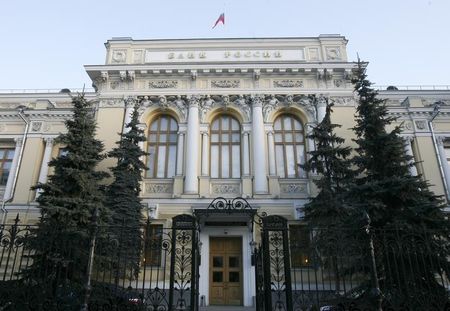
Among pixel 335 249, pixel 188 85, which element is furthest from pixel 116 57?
pixel 335 249

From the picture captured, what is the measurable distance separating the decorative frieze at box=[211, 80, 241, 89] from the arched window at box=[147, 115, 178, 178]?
2.91 m

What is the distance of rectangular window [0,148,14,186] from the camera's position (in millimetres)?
19953

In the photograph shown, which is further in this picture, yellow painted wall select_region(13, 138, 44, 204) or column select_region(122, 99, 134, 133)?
column select_region(122, 99, 134, 133)

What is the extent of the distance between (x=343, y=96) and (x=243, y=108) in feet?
17.1

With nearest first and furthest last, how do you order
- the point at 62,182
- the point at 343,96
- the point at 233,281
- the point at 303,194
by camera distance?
the point at 62,182 → the point at 233,281 → the point at 303,194 → the point at 343,96

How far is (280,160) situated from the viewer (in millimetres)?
19109

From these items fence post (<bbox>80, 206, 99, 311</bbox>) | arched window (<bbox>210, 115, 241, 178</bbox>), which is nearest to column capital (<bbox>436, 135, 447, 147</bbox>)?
arched window (<bbox>210, 115, 241, 178</bbox>)

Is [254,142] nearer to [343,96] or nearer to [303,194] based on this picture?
[303,194]

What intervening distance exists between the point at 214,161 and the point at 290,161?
3.78 m

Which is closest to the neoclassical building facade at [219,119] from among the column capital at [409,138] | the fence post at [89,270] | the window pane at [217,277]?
the column capital at [409,138]

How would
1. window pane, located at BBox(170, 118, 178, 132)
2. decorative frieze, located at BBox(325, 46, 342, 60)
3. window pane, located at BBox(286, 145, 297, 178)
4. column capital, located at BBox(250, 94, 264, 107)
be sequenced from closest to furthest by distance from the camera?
window pane, located at BBox(286, 145, 297, 178) → column capital, located at BBox(250, 94, 264, 107) → window pane, located at BBox(170, 118, 178, 132) → decorative frieze, located at BBox(325, 46, 342, 60)

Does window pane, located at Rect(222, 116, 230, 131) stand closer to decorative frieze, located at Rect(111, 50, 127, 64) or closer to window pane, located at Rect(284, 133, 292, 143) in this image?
window pane, located at Rect(284, 133, 292, 143)

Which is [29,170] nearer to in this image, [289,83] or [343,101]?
[289,83]

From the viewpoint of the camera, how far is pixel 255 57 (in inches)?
835
